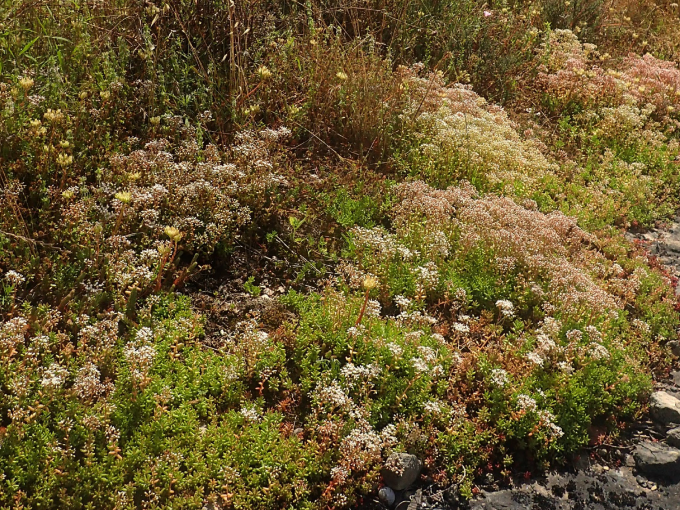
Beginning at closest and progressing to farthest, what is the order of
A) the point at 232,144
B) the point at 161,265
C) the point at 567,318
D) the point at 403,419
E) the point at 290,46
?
the point at 403,419, the point at 161,265, the point at 567,318, the point at 232,144, the point at 290,46

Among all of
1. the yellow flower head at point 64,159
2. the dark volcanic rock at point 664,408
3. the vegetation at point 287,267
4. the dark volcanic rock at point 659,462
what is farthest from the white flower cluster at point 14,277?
the dark volcanic rock at point 664,408

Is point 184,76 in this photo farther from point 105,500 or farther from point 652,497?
point 652,497

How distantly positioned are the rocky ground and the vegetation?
0.12 metres

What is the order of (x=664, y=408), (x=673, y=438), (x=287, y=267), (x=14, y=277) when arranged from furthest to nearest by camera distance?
(x=287, y=267) < (x=664, y=408) < (x=673, y=438) < (x=14, y=277)

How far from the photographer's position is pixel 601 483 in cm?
427

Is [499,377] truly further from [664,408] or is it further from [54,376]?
[54,376]

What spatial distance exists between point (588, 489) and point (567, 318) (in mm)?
1393

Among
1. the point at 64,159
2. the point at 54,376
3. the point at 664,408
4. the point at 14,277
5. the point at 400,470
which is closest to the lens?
the point at 54,376

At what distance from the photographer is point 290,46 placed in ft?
23.0

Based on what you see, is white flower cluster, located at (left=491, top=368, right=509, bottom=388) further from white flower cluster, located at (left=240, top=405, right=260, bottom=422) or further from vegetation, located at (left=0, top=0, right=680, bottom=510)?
white flower cluster, located at (left=240, top=405, right=260, bottom=422)

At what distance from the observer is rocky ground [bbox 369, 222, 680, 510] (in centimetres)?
397

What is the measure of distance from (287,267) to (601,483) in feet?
9.55

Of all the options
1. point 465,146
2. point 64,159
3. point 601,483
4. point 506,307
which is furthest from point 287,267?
point 601,483

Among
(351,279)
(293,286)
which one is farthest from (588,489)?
(293,286)
